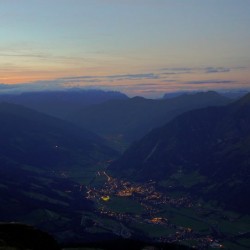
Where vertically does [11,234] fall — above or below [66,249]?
above

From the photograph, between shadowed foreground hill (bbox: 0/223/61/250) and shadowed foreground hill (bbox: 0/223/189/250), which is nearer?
shadowed foreground hill (bbox: 0/223/189/250)

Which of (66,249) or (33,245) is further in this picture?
(66,249)

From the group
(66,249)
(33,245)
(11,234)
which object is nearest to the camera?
(33,245)

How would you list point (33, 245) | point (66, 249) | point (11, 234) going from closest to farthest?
point (33, 245) → point (11, 234) → point (66, 249)

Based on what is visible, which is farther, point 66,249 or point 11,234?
point 66,249

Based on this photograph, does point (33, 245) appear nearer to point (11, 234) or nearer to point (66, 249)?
point (11, 234)

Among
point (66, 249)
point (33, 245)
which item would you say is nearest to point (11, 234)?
point (33, 245)

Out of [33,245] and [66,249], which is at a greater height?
[33,245]

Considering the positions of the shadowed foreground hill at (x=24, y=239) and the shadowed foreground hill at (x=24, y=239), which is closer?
the shadowed foreground hill at (x=24, y=239)
